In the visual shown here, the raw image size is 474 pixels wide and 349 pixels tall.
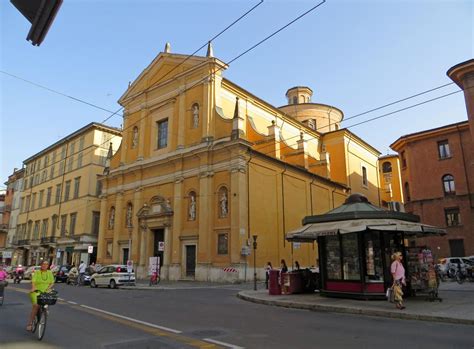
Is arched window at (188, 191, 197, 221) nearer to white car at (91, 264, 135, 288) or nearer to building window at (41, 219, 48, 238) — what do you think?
white car at (91, 264, 135, 288)

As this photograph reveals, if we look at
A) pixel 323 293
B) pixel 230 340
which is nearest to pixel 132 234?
pixel 323 293

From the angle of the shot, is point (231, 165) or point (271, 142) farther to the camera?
point (271, 142)

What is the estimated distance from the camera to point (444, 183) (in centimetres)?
3709

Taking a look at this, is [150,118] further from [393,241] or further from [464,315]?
[464,315]

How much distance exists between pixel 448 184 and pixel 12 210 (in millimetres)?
63054

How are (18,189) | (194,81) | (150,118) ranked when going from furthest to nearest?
(18,189), (150,118), (194,81)

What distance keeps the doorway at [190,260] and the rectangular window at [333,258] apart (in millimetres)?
16063

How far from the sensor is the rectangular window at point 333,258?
48.6ft

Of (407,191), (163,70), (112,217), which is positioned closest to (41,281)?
(163,70)

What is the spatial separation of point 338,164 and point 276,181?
51.6 ft

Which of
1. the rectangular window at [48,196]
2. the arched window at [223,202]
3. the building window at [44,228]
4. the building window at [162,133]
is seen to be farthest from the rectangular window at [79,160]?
the arched window at [223,202]

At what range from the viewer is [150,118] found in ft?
122

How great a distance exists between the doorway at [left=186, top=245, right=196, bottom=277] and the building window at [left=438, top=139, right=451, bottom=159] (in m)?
26.1

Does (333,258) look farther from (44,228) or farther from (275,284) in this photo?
(44,228)
